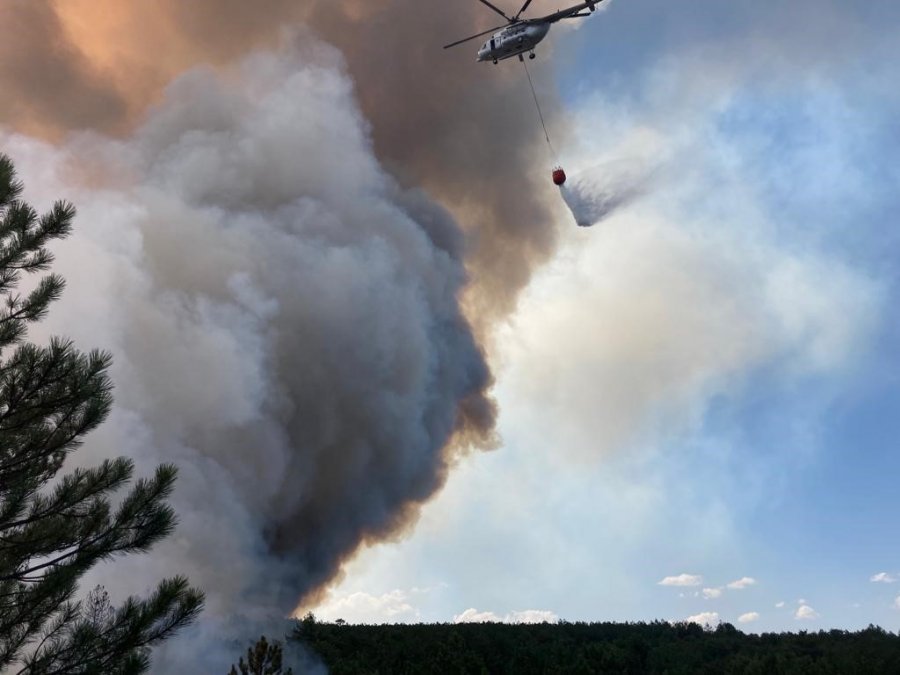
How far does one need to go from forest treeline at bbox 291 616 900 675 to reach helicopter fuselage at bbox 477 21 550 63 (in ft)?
228

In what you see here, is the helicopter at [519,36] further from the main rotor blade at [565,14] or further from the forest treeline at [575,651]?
the forest treeline at [575,651]

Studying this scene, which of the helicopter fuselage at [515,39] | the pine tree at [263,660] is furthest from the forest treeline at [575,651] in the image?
the helicopter fuselage at [515,39]

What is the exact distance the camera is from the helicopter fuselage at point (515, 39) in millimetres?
54062

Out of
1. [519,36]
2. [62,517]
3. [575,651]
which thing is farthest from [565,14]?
[575,651]

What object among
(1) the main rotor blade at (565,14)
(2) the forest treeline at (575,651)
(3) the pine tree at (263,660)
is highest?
(1) the main rotor blade at (565,14)

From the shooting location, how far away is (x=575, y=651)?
101125 millimetres

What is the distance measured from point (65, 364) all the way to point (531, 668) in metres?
90.3

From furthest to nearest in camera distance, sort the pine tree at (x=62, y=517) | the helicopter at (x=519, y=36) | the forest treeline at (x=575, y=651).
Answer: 1. the forest treeline at (x=575, y=651)
2. the helicopter at (x=519, y=36)
3. the pine tree at (x=62, y=517)

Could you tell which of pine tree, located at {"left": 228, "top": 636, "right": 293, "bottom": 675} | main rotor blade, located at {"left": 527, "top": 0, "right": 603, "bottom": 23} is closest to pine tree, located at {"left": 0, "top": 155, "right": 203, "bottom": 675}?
pine tree, located at {"left": 228, "top": 636, "right": 293, "bottom": 675}

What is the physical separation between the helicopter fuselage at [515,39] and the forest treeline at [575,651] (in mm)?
Result: 69624

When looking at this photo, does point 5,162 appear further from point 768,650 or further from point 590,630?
point 590,630

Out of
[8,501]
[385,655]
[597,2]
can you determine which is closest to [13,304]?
[8,501]

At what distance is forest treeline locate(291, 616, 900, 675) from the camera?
84938 mm

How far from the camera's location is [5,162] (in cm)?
1973
